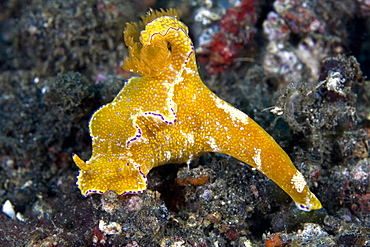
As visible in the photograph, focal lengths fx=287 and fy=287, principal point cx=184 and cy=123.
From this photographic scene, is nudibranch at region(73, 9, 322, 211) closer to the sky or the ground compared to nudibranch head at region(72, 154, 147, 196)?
closer to the sky

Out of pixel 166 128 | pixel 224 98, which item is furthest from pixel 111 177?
pixel 224 98

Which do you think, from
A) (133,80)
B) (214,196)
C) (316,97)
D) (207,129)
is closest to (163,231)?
(214,196)

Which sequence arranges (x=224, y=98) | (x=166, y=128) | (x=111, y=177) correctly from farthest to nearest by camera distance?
1. (x=224, y=98)
2. (x=166, y=128)
3. (x=111, y=177)

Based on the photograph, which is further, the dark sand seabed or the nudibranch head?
the dark sand seabed

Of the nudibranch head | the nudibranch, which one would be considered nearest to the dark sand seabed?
the nudibranch head

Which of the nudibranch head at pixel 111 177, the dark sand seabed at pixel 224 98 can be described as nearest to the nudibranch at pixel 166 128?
the nudibranch head at pixel 111 177

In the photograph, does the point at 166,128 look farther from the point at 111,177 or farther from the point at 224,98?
the point at 224,98

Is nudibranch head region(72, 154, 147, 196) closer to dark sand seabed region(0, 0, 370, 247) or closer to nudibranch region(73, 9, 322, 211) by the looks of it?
nudibranch region(73, 9, 322, 211)

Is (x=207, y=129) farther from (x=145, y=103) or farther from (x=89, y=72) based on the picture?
(x=89, y=72)
